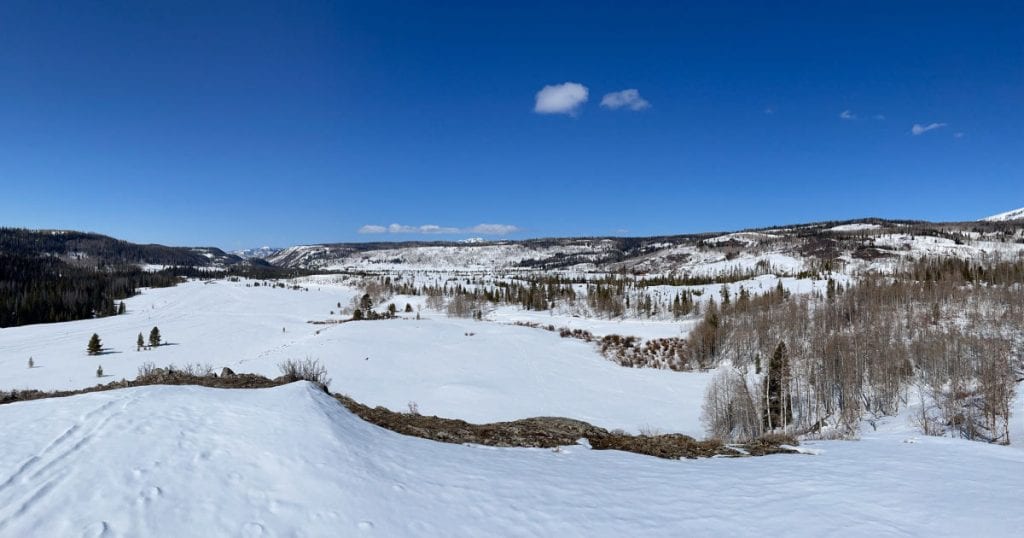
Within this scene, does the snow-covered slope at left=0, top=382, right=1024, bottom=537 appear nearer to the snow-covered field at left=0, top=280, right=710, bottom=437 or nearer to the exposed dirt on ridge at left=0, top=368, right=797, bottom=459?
the exposed dirt on ridge at left=0, top=368, right=797, bottom=459

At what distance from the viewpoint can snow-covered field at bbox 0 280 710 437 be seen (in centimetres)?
3509

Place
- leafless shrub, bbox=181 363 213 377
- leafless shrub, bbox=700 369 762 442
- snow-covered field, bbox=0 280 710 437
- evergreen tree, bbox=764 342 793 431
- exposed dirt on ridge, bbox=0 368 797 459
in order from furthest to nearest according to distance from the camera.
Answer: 1. snow-covered field, bbox=0 280 710 437
2. evergreen tree, bbox=764 342 793 431
3. leafless shrub, bbox=700 369 762 442
4. leafless shrub, bbox=181 363 213 377
5. exposed dirt on ridge, bbox=0 368 797 459

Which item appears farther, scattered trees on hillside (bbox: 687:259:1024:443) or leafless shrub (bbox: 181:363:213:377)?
scattered trees on hillside (bbox: 687:259:1024:443)

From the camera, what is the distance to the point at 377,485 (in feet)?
22.8

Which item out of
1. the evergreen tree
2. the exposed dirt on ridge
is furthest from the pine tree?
the evergreen tree

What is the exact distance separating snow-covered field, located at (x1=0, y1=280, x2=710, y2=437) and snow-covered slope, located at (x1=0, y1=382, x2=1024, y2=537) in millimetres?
21980

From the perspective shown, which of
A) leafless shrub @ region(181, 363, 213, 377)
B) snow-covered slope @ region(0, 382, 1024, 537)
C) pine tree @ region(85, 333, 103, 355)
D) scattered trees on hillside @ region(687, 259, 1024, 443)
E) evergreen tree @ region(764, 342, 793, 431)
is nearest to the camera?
snow-covered slope @ region(0, 382, 1024, 537)

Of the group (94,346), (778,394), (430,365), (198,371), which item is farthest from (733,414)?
(94,346)

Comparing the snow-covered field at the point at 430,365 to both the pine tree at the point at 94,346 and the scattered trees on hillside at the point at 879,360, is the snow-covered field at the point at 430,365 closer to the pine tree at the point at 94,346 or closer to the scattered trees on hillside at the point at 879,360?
the pine tree at the point at 94,346

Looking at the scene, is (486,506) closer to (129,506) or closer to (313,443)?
(313,443)

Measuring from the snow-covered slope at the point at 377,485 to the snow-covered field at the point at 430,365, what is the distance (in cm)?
2198

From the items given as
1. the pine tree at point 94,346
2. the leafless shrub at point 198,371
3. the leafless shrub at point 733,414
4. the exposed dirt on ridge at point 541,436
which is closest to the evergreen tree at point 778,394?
the leafless shrub at point 733,414

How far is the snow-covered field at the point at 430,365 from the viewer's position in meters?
35.1

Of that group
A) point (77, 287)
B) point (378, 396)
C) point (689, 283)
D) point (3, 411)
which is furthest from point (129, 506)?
point (77, 287)
